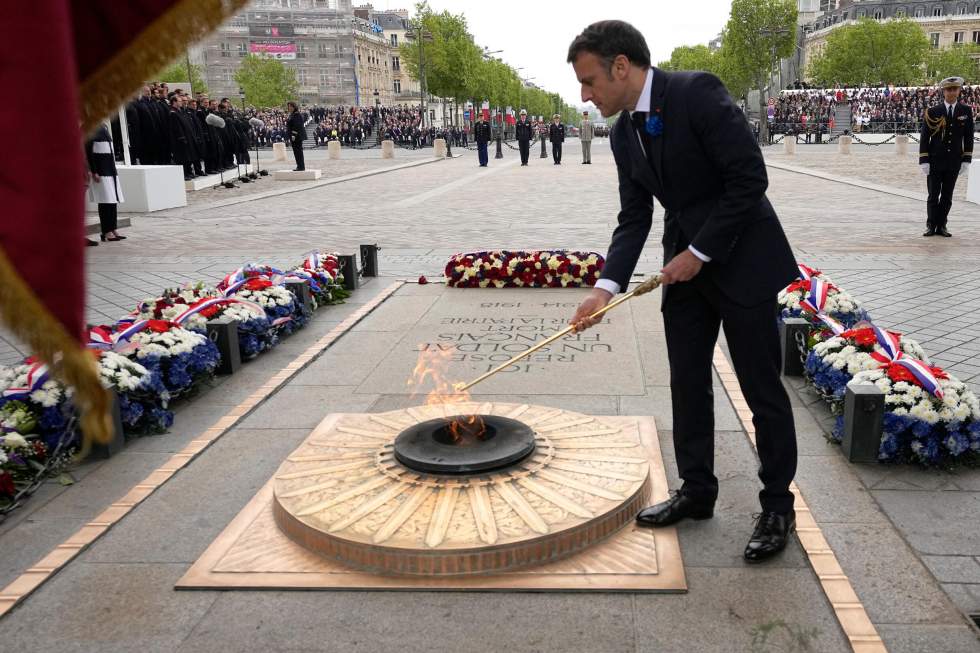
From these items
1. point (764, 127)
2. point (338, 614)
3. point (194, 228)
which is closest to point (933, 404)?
point (338, 614)

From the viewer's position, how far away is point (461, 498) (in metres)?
3.22

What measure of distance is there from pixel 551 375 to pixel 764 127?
40965 millimetres

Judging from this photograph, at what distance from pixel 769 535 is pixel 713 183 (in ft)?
4.24

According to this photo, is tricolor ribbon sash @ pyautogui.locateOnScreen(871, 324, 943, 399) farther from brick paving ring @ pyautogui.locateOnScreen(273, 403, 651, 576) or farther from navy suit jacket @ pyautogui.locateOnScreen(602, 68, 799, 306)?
navy suit jacket @ pyautogui.locateOnScreen(602, 68, 799, 306)

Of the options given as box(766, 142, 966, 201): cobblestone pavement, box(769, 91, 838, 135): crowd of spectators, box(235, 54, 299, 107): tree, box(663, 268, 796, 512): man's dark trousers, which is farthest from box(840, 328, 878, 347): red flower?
box(235, 54, 299, 107): tree

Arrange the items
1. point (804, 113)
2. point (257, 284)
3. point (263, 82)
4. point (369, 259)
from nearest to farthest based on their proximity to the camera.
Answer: point (257, 284) → point (369, 259) → point (804, 113) → point (263, 82)

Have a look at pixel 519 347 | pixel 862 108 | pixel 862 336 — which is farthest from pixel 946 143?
pixel 862 108

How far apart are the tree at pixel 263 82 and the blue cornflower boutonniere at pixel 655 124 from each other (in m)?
80.7

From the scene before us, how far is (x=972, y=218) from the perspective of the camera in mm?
12539

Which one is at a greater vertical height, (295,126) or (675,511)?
(295,126)

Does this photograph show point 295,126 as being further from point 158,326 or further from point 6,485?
point 6,485

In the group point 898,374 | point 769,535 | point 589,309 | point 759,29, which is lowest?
point 769,535

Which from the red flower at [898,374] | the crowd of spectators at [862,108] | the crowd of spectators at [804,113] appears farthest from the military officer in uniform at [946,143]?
the crowd of spectators at [804,113]

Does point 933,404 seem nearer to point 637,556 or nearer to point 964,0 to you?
point 637,556
